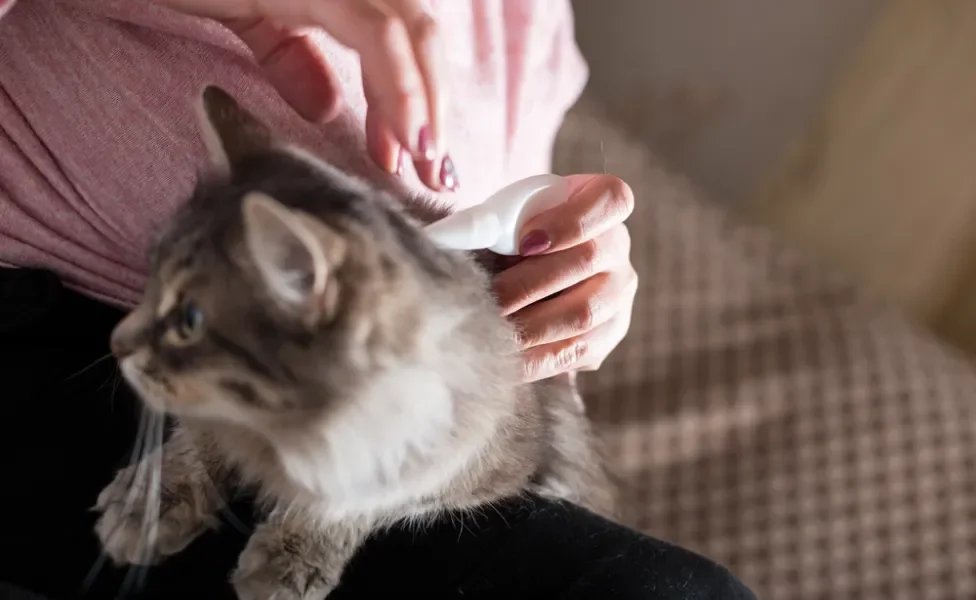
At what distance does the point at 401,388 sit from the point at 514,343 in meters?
0.16

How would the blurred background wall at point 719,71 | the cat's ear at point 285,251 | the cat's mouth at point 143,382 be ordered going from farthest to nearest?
the blurred background wall at point 719,71 → the cat's mouth at point 143,382 → the cat's ear at point 285,251

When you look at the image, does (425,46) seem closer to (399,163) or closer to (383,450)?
(399,163)

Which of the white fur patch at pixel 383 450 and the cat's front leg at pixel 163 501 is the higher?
the white fur patch at pixel 383 450

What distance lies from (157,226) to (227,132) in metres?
0.12

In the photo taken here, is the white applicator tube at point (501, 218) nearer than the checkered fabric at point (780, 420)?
Yes

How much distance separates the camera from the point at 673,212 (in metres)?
1.64

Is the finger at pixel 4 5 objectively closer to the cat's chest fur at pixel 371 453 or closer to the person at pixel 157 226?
the person at pixel 157 226

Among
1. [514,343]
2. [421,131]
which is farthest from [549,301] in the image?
[421,131]

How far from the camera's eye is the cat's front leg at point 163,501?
0.77 m

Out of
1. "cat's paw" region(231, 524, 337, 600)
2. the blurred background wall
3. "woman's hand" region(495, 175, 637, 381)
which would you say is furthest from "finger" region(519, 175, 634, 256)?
the blurred background wall

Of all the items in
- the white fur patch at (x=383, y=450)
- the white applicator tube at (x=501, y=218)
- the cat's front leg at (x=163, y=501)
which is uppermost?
the white applicator tube at (x=501, y=218)

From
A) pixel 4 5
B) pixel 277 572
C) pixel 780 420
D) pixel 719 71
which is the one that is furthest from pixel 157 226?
pixel 719 71

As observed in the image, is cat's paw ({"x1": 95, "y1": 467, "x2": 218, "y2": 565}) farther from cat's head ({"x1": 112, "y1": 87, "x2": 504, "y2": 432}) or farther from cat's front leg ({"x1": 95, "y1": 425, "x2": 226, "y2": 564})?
cat's head ({"x1": 112, "y1": 87, "x2": 504, "y2": 432})

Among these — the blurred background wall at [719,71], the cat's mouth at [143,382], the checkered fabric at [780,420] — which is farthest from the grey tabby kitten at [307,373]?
the blurred background wall at [719,71]
